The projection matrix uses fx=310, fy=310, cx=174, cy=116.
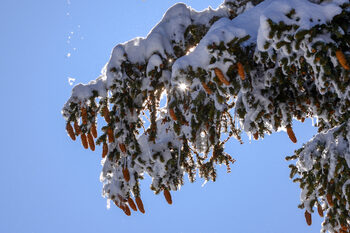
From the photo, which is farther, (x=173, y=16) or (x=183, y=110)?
(x=173, y=16)

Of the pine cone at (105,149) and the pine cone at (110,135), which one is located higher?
the pine cone at (110,135)

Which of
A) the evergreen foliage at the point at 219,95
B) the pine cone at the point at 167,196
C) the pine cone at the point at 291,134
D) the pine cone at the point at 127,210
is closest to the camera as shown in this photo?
the evergreen foliage at the point at 219,95

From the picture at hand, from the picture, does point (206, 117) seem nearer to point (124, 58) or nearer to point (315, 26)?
point (124, 58)

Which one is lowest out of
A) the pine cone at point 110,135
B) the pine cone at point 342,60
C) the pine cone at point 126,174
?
the pine cone at point 342,60

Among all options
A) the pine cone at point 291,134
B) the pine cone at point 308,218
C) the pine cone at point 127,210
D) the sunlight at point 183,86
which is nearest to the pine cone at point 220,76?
the sunlight at point 183,86

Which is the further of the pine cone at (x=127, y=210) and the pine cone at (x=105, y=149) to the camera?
the pine cone at (x=127, y=210)

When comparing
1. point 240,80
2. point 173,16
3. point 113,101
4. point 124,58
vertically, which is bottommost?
point 240,80

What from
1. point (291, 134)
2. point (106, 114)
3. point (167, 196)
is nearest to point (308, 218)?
point (291, 134)

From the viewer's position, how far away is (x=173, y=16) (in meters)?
4.32

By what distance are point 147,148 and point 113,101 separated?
809 millimetres

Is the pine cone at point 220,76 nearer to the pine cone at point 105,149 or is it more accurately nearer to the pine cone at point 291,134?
the pine cone at point 291,134

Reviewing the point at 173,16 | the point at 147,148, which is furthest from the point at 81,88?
the point at 173,16

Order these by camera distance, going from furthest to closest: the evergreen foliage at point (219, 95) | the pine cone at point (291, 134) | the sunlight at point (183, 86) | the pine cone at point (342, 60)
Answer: the pine cone at point (291, 134) → the sunlight at point (183, 86) → the evergreen foliage at point (219, 95) → the pine cone at point (342, 60)

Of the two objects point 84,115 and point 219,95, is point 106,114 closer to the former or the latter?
point 84,115
